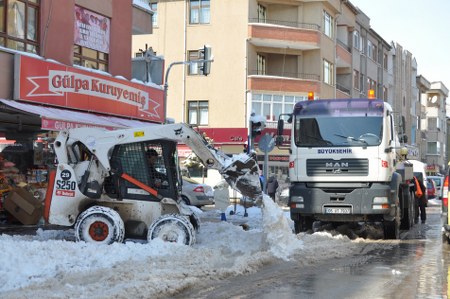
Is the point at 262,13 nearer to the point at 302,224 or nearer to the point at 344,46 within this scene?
the point at 344,46

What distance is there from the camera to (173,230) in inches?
431

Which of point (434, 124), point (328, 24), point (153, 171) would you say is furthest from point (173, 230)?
point (434, 124)

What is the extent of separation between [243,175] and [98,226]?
2.68 metres

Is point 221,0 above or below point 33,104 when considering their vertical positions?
above

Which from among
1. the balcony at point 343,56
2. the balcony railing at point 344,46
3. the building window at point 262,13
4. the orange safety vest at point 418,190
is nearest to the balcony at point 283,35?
the building window at point 262,13

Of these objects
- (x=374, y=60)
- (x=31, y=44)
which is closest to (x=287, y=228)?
(x=31, y=44)

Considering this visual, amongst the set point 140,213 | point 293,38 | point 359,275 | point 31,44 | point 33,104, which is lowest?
point 359,275

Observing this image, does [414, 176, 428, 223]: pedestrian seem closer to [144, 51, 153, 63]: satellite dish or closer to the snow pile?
[144, 51, 153, 63]: satellite dish

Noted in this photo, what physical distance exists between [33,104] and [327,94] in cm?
3096

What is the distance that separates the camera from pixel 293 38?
4078cm

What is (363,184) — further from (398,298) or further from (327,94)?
(327,94)

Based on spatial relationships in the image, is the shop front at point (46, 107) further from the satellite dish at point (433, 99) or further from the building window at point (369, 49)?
the satellite dish at point (433, 99)

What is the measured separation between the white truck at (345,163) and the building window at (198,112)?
25978mm

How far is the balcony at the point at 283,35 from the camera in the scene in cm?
3984
